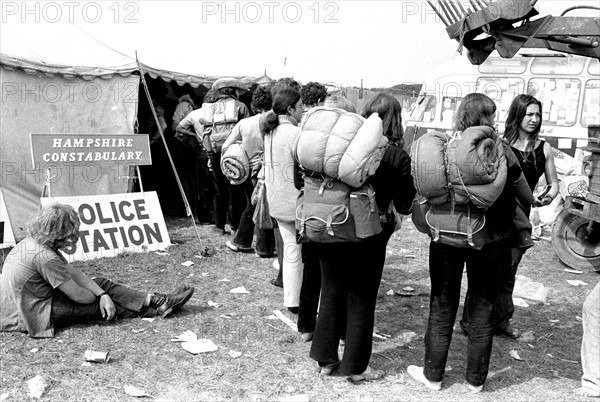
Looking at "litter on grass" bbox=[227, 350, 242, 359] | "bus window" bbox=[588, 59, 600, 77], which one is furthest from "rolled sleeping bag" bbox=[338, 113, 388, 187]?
"bus window" bbox=[588, 59, 600, 77]

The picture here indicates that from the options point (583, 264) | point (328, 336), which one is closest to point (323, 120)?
point (328, 336)


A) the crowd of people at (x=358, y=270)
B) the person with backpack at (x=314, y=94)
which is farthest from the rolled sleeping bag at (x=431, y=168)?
the person with backpack at (x=314, y=94)

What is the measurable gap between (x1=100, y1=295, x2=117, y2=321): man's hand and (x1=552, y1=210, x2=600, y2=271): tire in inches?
213

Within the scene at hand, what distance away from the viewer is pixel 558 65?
36.0 ft

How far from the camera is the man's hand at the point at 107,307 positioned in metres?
4.62

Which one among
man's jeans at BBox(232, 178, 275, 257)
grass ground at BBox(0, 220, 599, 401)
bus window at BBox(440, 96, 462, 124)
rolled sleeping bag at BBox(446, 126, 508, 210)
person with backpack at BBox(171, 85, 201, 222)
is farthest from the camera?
bus window at BBox(440, 96, 462, 124)

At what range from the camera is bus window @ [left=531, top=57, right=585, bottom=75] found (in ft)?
35.2

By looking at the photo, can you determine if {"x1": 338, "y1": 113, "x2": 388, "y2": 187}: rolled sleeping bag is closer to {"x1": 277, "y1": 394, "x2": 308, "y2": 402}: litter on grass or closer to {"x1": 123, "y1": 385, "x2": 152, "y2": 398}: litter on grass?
{"x1": 277, "y1": 394, "x2": 308, "y2": 402}: litter on grass

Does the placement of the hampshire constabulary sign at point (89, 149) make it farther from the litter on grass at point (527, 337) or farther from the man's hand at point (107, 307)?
the litter on grass at point (527, 337)

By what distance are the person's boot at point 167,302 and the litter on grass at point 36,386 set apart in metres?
1.25

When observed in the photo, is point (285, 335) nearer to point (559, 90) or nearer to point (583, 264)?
point (583, 264)

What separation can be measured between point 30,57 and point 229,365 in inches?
211

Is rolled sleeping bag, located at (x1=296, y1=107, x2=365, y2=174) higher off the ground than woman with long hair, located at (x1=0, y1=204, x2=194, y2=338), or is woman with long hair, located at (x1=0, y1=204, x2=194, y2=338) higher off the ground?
rolled sleeping bag, located at (x1=296, y1=107, x2=365, y2=174)

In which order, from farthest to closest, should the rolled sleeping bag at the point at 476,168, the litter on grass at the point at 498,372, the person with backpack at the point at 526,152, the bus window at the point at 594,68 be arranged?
the bus window at the point at 594,68
the person with backpack at the point at 526,152
the litter on grass at the point at 498,372
the rolled sleeping bag at the point at 476,168
